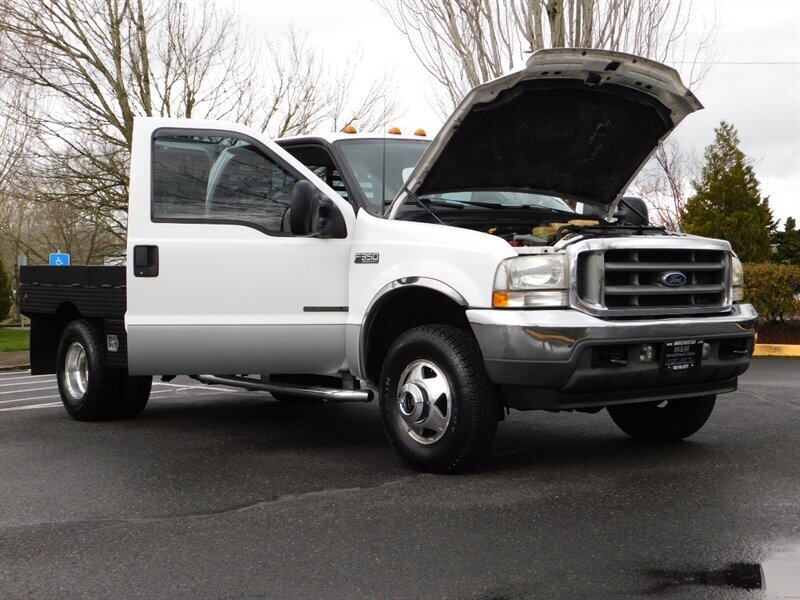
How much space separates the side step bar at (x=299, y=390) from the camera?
6.02m

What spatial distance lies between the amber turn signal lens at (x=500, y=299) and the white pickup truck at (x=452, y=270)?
15mm

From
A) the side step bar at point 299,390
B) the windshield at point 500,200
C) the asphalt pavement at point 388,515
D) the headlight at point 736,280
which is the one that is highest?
the windshield at point 500,200

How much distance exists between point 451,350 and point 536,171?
1.75 metres

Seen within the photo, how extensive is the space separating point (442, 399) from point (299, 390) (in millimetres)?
1289

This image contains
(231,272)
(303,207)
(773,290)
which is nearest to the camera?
(303,207)

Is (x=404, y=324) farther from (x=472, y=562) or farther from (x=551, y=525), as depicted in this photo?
(x=472, y=562)

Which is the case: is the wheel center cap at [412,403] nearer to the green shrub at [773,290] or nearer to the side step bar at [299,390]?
the side step bar at [299,390]

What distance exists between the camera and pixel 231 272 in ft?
20.1

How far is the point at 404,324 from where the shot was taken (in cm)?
610

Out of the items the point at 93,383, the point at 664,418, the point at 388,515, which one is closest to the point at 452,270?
the point at 388,515

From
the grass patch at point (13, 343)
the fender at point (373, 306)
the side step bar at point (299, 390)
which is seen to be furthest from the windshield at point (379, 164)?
the grass patch at point (13, 343)

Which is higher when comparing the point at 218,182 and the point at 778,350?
A: the point at 218,182

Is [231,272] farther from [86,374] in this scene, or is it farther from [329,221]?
[86,374]

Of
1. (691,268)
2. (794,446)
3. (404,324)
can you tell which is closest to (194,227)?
(404,324)
